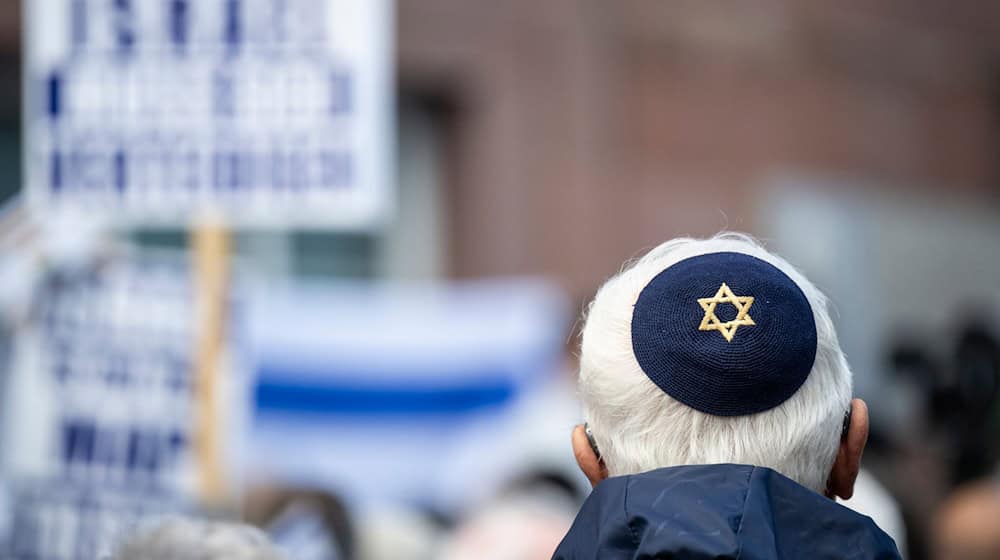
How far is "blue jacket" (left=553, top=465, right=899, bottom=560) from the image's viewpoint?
1.30 metres

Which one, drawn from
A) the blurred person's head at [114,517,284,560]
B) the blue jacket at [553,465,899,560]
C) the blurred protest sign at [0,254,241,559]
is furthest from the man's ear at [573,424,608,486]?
the blurred protest sign at [0,254,241,559]

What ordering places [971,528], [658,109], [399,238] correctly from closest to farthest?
[971,528] → [399,238] → [658,109]

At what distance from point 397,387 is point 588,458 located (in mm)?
4148

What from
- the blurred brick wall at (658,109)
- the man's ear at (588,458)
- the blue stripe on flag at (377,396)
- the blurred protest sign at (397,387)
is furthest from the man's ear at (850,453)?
the blurred brick wall at (658,109)

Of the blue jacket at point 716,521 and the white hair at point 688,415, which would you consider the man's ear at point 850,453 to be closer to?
the white hair at point 688,415

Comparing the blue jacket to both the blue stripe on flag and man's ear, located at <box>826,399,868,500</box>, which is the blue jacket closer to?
man's ear, located at <box>826,399,868,500</box>

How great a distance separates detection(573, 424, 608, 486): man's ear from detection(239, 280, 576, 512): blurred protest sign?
11.8ft

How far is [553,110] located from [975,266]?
4.60 meters

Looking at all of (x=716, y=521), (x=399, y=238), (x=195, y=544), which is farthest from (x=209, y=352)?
(x=399, y=238)

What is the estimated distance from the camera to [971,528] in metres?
3.04

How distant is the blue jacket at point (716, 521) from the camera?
1304 mm

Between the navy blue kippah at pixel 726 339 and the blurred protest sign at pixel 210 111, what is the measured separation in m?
2.45

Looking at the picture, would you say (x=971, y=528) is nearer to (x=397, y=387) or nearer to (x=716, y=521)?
(x=716, y=521)

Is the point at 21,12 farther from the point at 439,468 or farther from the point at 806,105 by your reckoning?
the point at 806,105
